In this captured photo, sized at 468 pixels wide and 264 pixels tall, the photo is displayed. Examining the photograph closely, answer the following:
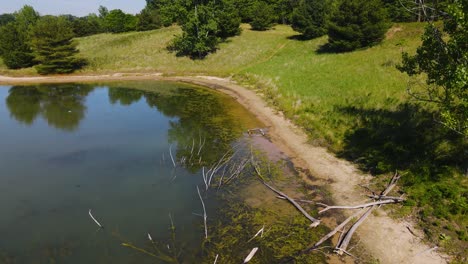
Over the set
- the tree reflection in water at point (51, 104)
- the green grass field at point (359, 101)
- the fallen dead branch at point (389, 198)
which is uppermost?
the green grass field at point (359, 101)

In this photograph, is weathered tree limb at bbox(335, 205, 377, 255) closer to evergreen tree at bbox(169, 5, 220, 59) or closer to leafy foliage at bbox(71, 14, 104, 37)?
evergreen tree at bbox(169, 5, 220, 59)

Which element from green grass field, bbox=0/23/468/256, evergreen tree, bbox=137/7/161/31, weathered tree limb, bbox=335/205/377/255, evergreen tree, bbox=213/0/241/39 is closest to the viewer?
weathered tree limb, bbox=335/205/377/255

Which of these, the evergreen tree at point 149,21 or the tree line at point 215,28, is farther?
the evergreen tree at point 149,21

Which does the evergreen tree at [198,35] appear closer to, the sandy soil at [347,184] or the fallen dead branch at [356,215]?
the sandy soil at [347,184]

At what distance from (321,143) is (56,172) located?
17322 millimetres

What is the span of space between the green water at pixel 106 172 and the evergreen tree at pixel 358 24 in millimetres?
21403

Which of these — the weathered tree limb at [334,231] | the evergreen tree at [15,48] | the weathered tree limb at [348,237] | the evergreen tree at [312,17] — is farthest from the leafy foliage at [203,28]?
the weathered tree limb at [348,237]

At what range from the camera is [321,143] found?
2355cm

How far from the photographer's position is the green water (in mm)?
14633

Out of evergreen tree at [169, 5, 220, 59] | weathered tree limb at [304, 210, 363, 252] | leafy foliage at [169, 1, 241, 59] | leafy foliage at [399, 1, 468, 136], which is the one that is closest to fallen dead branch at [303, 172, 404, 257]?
weathered tree limb at [304, 210, 363, 252]

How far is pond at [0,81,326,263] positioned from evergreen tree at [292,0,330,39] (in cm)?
2987

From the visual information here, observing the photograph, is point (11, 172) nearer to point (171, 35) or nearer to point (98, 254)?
point (98, 254)

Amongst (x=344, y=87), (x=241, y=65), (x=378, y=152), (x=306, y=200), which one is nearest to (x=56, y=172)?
(x=306, y=200)

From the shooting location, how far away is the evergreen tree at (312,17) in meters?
59.8
